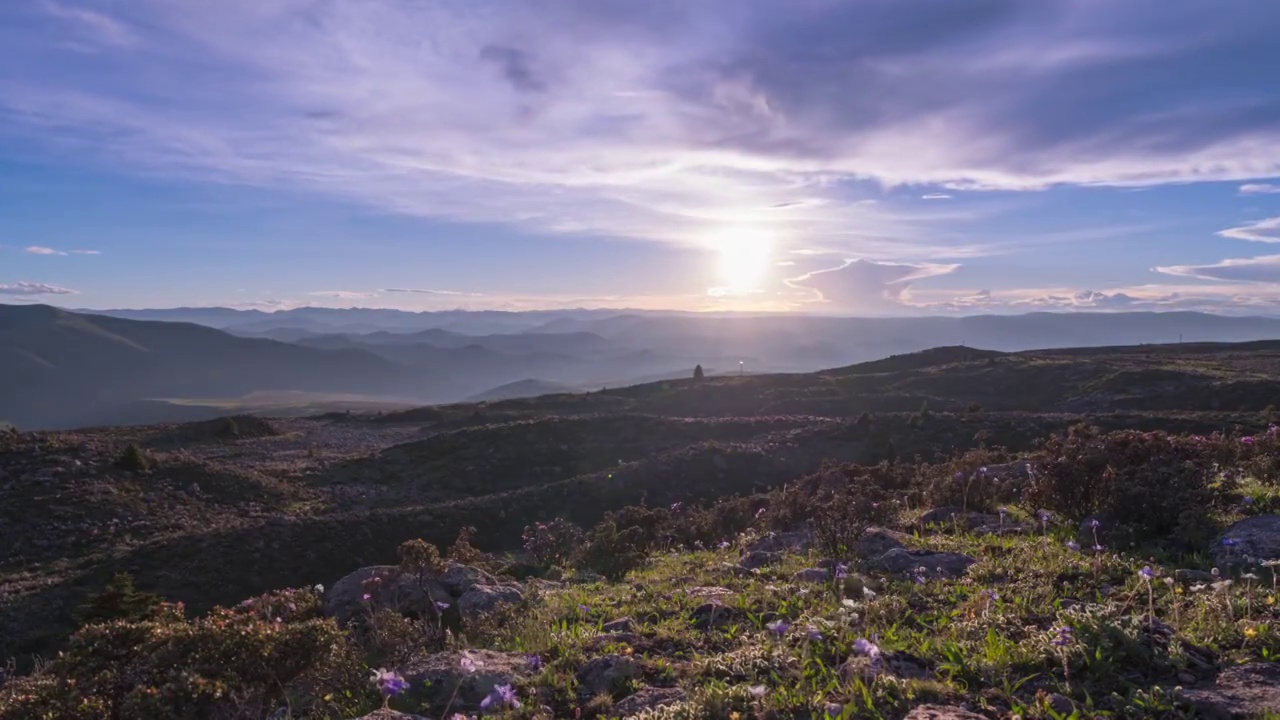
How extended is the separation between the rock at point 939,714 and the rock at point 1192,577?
298cm

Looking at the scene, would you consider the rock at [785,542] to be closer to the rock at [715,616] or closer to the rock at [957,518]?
the rock at [957,518]

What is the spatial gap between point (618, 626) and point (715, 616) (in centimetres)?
83

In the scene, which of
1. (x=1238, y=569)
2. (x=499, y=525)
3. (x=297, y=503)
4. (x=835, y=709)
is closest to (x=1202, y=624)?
(x=1238, y=569)

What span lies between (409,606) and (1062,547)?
6.31 meters

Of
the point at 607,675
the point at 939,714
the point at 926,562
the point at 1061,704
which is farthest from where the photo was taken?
the point at 926,562

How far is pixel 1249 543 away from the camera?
226 inches

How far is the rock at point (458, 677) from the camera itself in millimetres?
4355

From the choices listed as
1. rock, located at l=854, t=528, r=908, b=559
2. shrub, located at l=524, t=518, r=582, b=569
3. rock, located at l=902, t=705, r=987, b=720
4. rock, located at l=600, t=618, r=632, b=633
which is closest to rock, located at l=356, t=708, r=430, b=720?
rock, located at l=600, t=618, r=632, b=633

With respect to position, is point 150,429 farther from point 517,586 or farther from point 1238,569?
point 1238,569

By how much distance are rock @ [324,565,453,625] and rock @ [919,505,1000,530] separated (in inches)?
236

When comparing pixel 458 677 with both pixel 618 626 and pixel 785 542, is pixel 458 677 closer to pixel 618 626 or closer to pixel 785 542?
pixel 618 626

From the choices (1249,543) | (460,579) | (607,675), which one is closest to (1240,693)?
(1249,543)

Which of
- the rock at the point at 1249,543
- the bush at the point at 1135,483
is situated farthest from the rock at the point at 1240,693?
the bush at the point at 1135,483

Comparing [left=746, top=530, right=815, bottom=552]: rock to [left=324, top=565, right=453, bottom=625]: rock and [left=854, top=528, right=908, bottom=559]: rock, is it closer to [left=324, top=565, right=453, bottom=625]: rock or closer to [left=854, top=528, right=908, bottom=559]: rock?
[left=854, top=528, right=908, bottom=559]: rock
